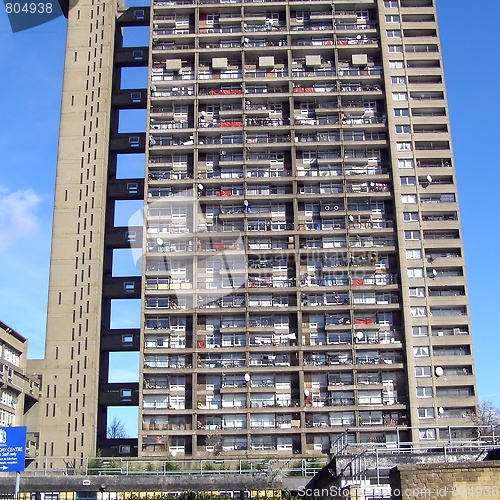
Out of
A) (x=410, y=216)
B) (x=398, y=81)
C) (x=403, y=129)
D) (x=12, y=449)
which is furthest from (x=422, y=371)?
(x=12, y=449)

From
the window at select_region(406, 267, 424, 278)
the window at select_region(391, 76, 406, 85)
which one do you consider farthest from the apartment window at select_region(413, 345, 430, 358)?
the window at select_region(391, 76, 406, 85)

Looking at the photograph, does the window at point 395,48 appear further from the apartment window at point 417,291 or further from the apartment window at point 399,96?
the apartment window at point 417,291

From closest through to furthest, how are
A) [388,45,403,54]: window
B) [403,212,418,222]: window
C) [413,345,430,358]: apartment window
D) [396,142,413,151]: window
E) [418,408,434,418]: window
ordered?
1. [418,408,434,418]: window
2. [413,345,430,358]: apartment window
3. [403,212,418,222]: window
4. [396,142,413,151]: window
5. [388,45,403,54]: window

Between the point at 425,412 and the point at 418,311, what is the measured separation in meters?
10.8

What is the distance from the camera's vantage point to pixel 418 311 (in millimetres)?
85000

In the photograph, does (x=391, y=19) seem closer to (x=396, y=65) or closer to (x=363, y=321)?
(x=396, y=65)

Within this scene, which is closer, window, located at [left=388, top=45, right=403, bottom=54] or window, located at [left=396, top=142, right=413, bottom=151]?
window, located at [left=396, top=142, right=413, bottom=151]

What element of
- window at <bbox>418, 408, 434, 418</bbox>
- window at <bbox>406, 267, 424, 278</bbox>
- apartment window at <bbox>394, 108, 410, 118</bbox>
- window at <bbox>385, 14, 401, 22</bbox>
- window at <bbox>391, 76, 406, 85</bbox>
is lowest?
window at <bbox>418, 408, 434, 418</bbox>

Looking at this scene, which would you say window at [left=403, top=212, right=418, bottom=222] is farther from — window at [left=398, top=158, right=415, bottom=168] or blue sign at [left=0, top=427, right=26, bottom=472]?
blue sign at [left=0, top=427, right=26, bottom=472]

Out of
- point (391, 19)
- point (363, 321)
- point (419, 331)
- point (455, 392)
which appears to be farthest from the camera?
point (391, 19)

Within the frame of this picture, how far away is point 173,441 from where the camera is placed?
8081 cm

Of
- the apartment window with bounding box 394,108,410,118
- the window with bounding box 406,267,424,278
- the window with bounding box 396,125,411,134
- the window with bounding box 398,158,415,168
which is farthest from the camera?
the apartment window with bounding box 394,108,410,118

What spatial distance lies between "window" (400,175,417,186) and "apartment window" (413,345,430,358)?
18.5 m

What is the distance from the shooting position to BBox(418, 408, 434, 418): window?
8076cm
